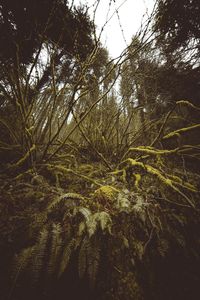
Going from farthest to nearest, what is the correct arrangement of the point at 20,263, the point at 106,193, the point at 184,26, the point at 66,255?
the point at 184,26 < the point at 106,193 < the point at 66,255 < the point at 20,263

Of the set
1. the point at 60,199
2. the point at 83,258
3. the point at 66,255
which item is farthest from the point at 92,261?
the point at 60,199

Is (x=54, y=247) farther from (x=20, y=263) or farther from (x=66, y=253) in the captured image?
(x=20, y=263)

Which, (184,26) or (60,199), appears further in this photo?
(184,26)

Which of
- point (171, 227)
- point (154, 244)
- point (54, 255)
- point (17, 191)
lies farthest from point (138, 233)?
point (17, 191)

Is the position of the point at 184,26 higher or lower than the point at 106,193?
higher

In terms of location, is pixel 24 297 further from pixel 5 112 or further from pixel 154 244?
pixel 5 112

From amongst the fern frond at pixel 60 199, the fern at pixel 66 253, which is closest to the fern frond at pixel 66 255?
the fern at pixel 66 253

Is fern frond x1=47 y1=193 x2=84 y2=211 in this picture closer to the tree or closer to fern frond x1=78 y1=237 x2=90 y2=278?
fern frond x1=78 y1=237 x2=90 y2=278

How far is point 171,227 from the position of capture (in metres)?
2.29

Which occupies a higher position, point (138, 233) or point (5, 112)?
point (5, 112)

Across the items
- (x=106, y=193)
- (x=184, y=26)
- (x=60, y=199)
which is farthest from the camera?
(x=184, y=26)

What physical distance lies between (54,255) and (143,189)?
1.81 metres

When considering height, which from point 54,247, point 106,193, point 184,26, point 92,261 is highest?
point 184,26

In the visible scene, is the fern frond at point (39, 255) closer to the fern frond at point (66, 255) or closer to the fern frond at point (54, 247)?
the fern frond at point (54, 247)
